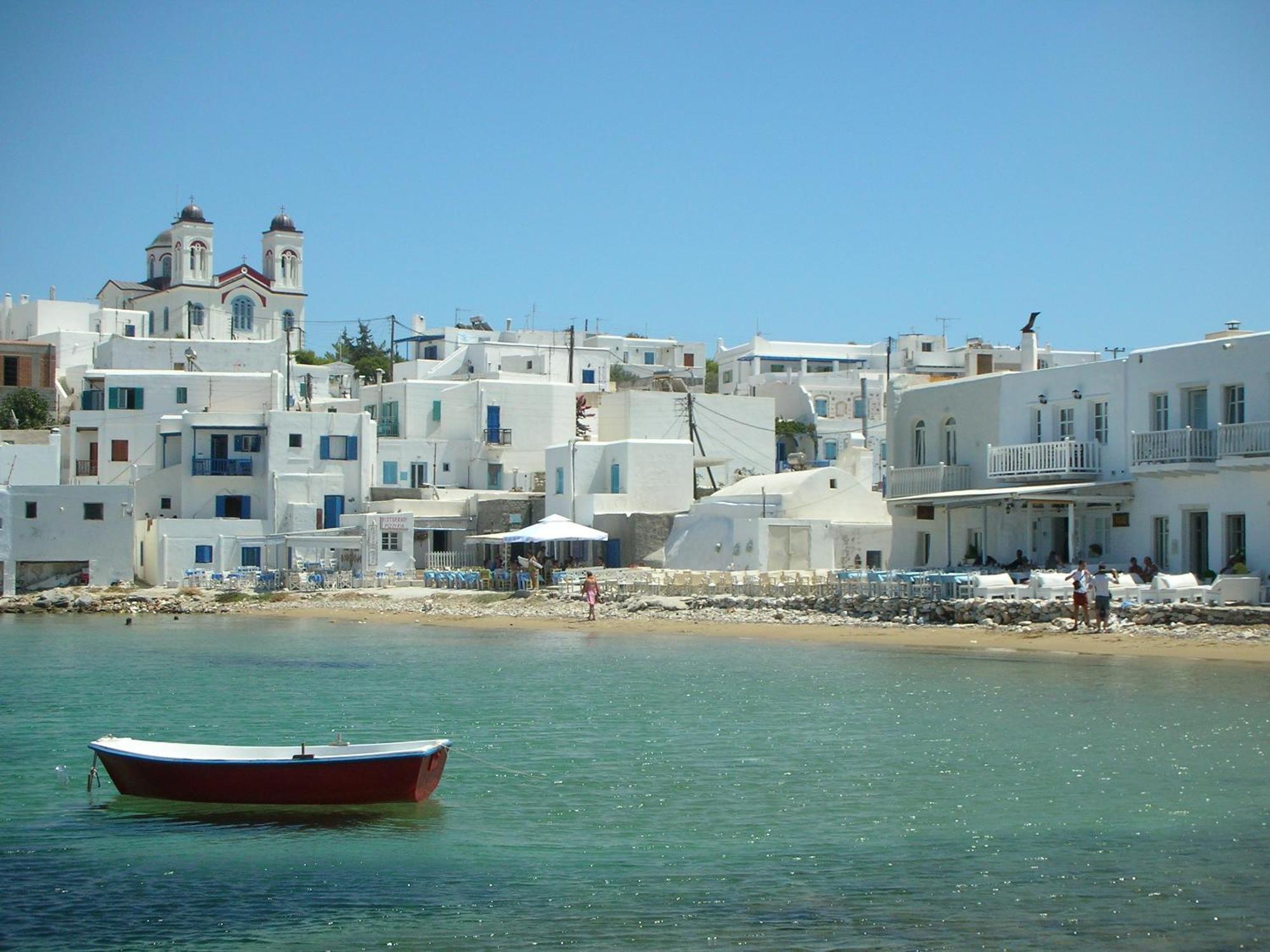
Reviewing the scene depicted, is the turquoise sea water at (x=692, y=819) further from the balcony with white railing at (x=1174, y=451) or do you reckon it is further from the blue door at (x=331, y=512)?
the blue door at (x=331, y=512)

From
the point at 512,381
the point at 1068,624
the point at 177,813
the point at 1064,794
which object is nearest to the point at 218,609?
the point at 512,381

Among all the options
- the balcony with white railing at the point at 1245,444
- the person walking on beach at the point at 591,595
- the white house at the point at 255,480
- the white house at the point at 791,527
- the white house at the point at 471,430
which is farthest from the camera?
the white house at the point at 471,430

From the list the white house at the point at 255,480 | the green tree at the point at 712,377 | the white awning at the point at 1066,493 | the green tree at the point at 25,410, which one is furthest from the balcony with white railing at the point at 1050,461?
the green tree at the point at 712,377

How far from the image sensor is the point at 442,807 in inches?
753

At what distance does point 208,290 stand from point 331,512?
45.3 metres

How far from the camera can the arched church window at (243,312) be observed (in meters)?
104

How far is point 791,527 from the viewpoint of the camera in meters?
51.2

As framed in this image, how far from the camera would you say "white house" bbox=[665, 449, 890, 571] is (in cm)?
5128

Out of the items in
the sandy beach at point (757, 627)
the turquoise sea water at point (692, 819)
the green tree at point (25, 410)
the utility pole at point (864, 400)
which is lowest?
the turquoise sea water at point (692, 819)

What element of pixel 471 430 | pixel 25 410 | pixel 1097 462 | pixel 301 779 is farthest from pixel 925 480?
pixel 25 410

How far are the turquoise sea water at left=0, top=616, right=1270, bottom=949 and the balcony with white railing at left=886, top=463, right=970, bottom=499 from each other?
11.4 m

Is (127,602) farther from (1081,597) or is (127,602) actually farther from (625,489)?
(1081,597)

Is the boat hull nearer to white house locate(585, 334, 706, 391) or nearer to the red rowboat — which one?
the red rowboat

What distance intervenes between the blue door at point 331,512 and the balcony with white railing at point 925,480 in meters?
25.7
